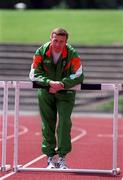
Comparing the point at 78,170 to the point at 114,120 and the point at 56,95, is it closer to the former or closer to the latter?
the point at 114,120

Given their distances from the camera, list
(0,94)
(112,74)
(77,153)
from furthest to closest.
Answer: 1. (112,74)
2. (0,94)
3. (77,153)

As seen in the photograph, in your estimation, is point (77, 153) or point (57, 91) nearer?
point (57, 91)

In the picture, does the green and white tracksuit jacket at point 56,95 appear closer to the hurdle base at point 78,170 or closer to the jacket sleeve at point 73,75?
the jacket sleeve at point 73,75

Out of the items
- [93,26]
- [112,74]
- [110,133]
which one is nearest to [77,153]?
[110,133]

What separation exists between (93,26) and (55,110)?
103 feet

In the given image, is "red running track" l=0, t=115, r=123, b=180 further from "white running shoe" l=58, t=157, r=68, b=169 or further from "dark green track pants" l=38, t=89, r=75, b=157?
"dark green track pants" l=38, t=89, r=75, b=157

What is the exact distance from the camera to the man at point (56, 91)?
9945mm

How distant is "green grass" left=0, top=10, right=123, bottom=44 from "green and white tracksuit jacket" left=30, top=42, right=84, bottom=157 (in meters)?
27.4

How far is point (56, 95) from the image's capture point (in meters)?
10.0

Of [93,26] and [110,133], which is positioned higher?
[93,26]

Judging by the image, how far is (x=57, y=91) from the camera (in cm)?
993

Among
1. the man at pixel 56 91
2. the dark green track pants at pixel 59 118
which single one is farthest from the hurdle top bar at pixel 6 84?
the dark green track pants at pixel 59 118

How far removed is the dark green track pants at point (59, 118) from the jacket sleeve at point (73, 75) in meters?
0.25

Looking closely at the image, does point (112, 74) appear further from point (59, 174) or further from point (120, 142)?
point (59, 174)
